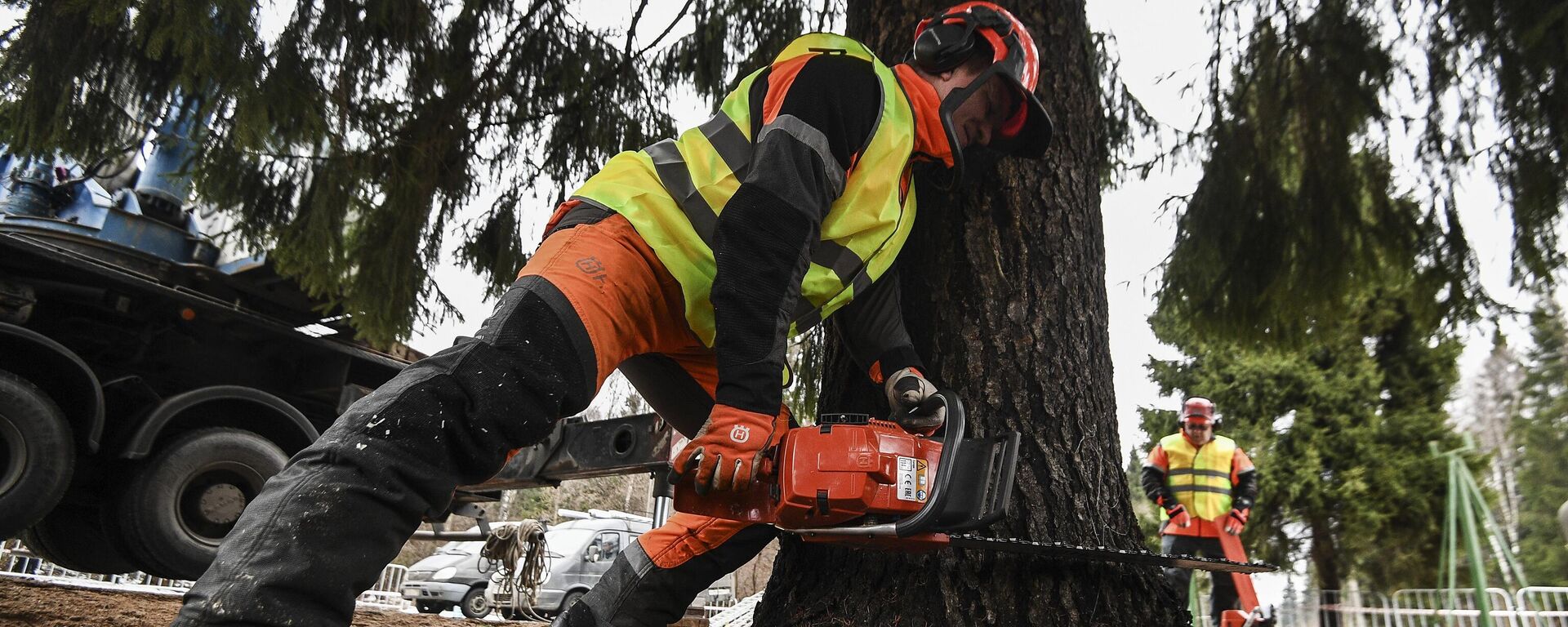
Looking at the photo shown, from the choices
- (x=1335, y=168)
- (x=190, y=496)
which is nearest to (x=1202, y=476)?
(x=1335, y=168)

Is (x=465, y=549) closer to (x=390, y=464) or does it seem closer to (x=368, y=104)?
(x=368, y=104)

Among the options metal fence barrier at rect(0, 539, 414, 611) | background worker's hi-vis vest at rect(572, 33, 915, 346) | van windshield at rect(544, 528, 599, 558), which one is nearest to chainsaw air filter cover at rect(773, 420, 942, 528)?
background worker's hi-vis vest at rect(572, 33, 915, 346)

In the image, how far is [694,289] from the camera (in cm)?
185

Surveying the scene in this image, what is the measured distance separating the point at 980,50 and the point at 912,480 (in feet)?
3.39

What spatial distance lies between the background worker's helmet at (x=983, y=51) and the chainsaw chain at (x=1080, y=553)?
844 mm

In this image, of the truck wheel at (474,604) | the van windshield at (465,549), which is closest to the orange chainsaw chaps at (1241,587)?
the truck wheel at (474,604)

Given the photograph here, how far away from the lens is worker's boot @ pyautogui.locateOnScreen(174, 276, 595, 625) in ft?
4.25

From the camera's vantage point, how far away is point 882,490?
1844 millimetres

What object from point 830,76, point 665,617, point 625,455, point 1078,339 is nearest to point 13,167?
point 625,455

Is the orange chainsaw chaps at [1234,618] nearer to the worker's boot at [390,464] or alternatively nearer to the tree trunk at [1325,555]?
the worker's boot at [390,464]

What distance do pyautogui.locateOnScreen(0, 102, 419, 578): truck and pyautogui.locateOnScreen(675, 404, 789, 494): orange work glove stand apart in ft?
9.01

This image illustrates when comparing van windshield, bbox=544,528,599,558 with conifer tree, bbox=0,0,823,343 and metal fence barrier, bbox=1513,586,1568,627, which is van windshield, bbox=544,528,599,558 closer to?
conifer tree, bbox=0,0,823,343

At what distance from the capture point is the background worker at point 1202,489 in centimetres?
655

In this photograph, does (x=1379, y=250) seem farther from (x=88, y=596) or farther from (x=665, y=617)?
(x=88, y=596)
